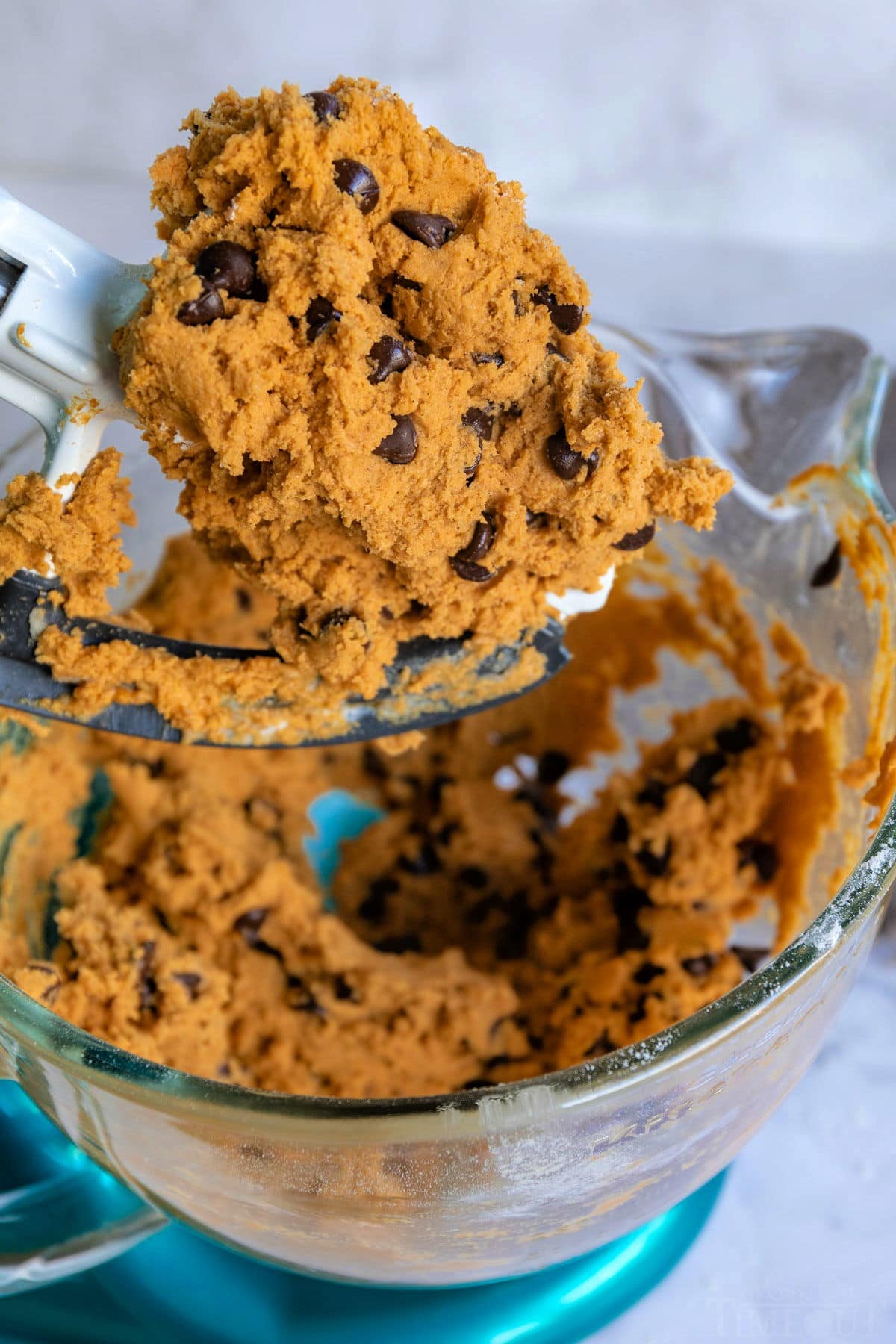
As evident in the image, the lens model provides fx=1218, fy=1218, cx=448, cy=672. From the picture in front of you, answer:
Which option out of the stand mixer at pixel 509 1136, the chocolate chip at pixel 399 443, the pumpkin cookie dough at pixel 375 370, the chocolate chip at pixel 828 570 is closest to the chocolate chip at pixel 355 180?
A: the pumpkin cookie dough at pixel 375 370

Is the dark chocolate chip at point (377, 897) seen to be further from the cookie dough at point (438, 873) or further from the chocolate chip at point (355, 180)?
the chocolate chip at point (355, 180)

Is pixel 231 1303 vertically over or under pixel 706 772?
under

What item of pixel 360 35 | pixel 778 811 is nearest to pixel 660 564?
pixel 778 811

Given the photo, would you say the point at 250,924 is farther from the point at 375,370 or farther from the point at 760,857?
the point at 375,370

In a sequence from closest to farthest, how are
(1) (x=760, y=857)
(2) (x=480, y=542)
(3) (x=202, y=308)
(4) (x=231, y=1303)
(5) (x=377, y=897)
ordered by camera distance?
(3) (x=202, y=308) → (2) (x=480, y=542) → (4) (x=231, y=1303) → (1) (x=760, y=857) → (5) (x=377, y=897)

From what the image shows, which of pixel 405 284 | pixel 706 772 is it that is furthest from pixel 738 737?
pixel 405 284

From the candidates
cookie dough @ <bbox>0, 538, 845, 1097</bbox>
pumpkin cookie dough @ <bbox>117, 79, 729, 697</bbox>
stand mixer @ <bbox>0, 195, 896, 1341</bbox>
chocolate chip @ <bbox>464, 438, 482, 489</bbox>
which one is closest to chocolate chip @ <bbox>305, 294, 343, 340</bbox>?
pumpkin cookie dough @ <bbox>117, 79, 729, 697</bbox>
